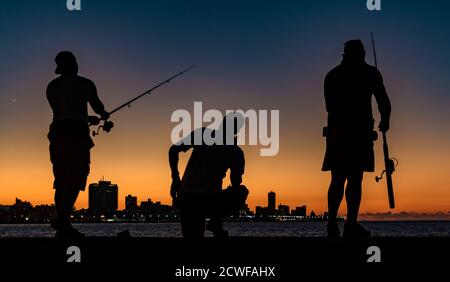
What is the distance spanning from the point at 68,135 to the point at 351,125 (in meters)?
3.22

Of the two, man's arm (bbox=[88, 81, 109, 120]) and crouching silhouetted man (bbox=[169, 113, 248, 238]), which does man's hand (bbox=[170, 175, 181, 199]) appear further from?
man's arm (bbox=[88, 81, 109, 120])

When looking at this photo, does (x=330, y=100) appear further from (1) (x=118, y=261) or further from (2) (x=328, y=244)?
(1) (x=118, y=261)

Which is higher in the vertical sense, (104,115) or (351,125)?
(104,115)

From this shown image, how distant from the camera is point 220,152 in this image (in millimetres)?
6859

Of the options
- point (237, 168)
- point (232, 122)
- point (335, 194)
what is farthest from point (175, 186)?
point (335, 194)

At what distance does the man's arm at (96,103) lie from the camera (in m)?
8.54

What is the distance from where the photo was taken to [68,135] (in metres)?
8.23

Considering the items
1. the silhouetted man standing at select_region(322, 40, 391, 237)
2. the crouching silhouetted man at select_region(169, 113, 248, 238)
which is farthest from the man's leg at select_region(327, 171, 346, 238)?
the crouching silhouetted man at select_region(169, 113, 248, 238)

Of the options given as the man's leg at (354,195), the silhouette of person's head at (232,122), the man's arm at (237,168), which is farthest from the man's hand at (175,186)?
the man's leg at (354,195)

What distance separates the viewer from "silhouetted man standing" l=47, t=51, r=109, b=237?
8.18 meters

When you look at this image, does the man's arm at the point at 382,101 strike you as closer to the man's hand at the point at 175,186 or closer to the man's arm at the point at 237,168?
the man's arm at the point at 237,168

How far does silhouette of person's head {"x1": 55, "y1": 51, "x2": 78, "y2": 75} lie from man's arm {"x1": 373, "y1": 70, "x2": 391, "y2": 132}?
353 centimetres

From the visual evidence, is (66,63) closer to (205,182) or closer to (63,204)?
(63,204)

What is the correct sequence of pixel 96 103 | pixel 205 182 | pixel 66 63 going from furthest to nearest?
1. pixel 96 103
2. pixel 66 63
3. pixel 205 182
